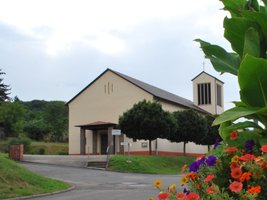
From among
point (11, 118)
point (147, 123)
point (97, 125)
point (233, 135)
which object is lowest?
point (233, 135)

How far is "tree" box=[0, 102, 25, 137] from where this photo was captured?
7525 cm

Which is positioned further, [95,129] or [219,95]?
[219,95]

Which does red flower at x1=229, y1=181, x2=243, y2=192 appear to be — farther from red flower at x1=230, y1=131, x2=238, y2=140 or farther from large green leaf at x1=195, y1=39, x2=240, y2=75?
large green leaf at x1=195, y1=39, x2=240, y2=75

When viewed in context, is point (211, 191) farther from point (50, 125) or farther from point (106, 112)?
point (50, 125)

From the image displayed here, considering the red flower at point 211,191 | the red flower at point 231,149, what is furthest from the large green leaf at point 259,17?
the red flower at point 211,191

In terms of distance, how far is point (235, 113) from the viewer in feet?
10.9

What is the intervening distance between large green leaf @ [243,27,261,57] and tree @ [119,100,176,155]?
43.5 m

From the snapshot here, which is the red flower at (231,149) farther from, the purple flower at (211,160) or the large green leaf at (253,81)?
the large green leaf at (253,81)

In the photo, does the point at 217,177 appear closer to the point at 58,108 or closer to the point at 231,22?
the point at 231,22

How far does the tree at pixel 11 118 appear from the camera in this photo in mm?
75250

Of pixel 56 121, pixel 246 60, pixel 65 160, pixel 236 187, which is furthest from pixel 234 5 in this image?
pixel 56 121

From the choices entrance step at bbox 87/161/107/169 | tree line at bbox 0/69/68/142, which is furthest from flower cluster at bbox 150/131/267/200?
tree line at bbox 0/69/68/142

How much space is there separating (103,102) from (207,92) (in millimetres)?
20499

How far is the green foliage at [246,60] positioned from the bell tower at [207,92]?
233ft
